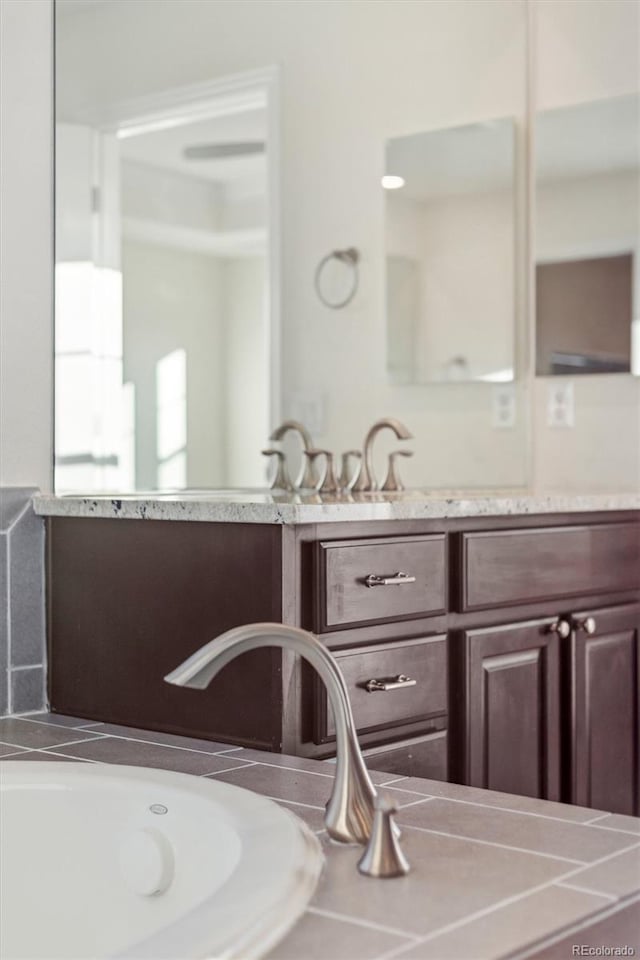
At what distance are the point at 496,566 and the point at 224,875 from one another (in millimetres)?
1005

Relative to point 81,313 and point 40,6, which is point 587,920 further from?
point 40,6

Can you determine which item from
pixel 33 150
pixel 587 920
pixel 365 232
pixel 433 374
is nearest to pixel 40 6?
pixel 33 150

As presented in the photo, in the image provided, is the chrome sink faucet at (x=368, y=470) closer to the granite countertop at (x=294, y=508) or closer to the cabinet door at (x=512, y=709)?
the granite countertop at (x=294, y=508)

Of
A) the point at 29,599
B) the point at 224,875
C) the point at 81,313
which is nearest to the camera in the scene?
the point at 224,875

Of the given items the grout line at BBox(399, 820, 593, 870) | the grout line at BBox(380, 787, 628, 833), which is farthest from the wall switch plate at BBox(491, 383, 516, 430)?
the grout line at BBox(399, 820, 593, 870)

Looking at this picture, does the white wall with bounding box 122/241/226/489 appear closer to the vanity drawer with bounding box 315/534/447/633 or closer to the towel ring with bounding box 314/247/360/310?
the towel ring with bounding box 314/247/360/310

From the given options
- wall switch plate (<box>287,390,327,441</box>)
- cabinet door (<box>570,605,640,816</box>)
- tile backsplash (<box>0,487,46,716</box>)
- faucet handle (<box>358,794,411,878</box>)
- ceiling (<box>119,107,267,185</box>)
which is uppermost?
ceiling (<box>119,107,267,185</box>)

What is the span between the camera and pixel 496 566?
2059mm

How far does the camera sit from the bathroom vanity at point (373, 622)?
1679 mm

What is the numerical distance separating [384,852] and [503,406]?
1890 mm

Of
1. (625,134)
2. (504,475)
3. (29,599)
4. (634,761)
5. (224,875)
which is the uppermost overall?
(625,134)

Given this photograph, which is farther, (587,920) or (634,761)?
(634,761)

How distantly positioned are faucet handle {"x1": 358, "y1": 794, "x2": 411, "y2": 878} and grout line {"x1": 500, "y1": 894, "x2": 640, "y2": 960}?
172mm

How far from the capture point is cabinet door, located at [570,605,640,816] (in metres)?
2.25
